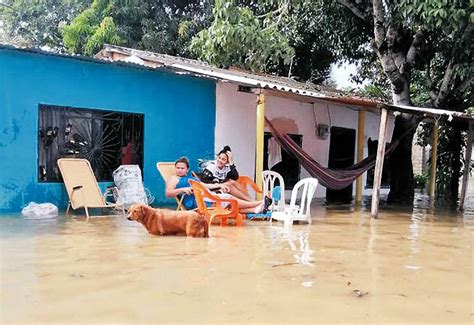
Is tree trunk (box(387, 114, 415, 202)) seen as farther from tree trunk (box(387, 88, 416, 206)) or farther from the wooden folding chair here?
the wooden folding chair

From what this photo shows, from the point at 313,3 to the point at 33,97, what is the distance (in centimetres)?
666

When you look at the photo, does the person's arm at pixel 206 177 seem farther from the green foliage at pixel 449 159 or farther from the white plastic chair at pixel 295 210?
the green foliage at pixel 449 159

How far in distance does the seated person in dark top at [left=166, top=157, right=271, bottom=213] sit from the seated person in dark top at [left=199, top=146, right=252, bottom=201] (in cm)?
14

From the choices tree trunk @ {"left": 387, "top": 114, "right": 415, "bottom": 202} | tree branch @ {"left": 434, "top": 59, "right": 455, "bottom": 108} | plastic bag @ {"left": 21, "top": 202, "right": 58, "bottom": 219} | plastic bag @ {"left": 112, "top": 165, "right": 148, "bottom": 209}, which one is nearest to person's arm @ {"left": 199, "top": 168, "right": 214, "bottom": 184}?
plastic bag @ {"left": 112, "top": 165, "right": 148, "bottom": 209}

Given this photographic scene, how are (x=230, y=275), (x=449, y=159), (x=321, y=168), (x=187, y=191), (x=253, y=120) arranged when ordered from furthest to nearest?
(x=449, y=159), (x=253, y=120), (x=321, y=168), (x=187, y=191), (x=230, y=275)

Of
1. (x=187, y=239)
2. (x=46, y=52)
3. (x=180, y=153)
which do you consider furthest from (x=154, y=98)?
(x=187, y=239)

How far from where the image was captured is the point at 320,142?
11.2 m

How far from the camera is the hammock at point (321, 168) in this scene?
8008mm

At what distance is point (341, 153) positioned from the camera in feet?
39.1

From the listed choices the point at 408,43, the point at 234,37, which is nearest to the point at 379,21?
the point at 408,43

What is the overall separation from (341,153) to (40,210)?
290 inches

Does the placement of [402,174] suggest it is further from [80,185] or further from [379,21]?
[80,185]

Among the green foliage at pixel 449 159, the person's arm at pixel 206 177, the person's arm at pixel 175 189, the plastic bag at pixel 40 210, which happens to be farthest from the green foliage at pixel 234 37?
the green foliage at pixel 449 159

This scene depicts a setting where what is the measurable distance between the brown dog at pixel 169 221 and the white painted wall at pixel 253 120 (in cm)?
394
